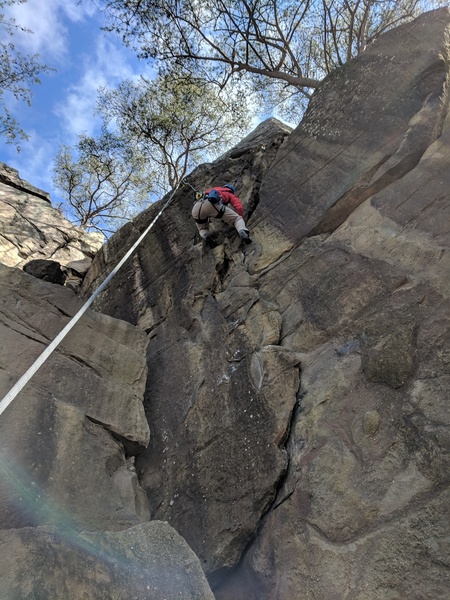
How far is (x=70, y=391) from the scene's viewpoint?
485cm

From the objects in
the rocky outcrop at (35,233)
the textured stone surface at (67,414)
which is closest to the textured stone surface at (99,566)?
the textured stone surface at (67,414)

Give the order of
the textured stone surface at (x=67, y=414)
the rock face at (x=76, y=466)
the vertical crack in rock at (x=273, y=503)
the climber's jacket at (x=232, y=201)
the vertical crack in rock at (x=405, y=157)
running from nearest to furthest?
1. the rock face at (x=76, y=466)
2. the textured stone surface at (x=67, y=414)
3. the vertical crack in rock at (x=273, y=503)
4. the vertical crack in rock at (x=405, y=157)
5. the climber's jacket at (x=232, y=201)

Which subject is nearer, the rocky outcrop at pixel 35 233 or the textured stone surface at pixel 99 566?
the textured stone surface at pixel 99 566

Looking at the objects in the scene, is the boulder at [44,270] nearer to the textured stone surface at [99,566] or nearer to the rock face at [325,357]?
the rock face at [325,357]

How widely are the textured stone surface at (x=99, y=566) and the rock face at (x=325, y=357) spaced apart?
895mm

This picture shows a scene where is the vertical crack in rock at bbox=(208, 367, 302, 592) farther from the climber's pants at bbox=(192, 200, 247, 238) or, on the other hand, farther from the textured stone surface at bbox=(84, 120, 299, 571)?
the climber's pants at bbox=(192, 200, 247, 238)

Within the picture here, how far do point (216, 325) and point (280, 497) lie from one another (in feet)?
8.13

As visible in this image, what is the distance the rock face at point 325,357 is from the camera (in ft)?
11.9

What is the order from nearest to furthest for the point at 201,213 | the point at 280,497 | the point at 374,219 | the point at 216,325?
the point at 280,497 → the point at 374,219 → the point at 216,325 → the point at 201,213

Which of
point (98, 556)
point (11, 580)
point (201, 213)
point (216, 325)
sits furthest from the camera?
point (201, 213)

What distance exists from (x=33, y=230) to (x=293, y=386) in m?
10.6

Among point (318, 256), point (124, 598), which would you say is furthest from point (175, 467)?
point (318, 256)

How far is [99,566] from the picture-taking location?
9.75 ft

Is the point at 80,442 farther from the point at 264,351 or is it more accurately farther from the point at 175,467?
the point at 264,351
